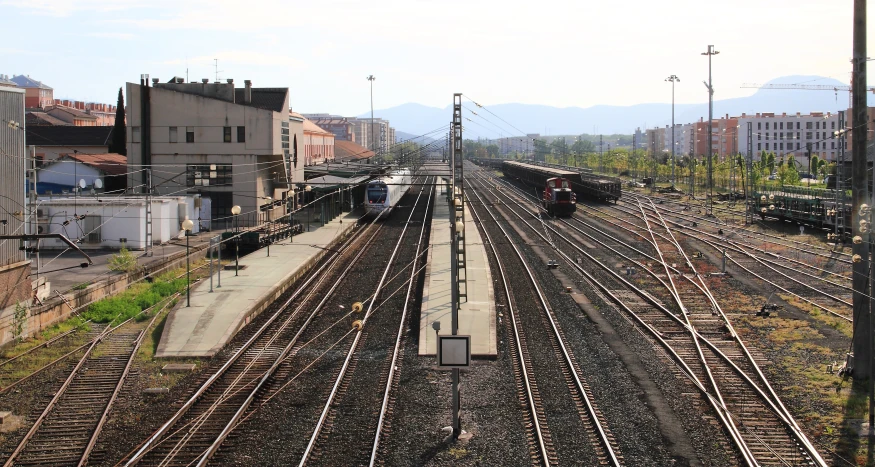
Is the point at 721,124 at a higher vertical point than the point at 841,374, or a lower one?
higher

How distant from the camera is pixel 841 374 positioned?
14.1 meters

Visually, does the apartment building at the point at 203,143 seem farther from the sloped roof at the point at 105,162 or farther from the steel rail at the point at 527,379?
the steel rail at the point at 527,379

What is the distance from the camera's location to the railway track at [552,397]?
10.8 metres

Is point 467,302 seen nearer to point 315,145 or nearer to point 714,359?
point 714,359

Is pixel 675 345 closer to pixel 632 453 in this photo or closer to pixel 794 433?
pixel 794 433

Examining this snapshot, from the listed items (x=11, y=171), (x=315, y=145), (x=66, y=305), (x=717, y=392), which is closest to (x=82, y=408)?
(x=66, y=305)

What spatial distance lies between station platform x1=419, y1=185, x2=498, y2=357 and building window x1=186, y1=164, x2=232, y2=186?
13631 millimetres

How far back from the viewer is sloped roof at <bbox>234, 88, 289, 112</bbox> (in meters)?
48.5

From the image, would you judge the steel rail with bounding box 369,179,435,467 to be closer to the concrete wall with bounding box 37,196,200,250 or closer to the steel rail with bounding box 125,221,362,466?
the steel rail with bounding box 125,221,362,466

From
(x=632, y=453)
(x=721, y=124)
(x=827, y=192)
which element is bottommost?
(x=632, y=453)

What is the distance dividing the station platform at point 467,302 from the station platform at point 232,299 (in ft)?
14.1

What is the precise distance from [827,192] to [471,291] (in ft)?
72.6

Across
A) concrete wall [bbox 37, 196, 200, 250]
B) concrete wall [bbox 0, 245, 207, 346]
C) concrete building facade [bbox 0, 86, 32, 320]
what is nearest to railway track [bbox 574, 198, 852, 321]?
concrete wall [bbox 0, 245, 207, 346]

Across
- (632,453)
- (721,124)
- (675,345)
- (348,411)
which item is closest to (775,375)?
(675,345)
